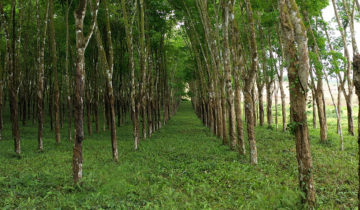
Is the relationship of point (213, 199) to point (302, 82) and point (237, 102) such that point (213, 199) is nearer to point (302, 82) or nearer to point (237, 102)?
point (302, 82)

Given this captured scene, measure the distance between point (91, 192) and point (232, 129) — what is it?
31.0 ft

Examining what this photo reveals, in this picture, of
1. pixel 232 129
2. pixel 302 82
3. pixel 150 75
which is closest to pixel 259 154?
pixel 232 129

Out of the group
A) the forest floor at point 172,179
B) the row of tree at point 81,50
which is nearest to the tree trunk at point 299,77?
the forest floor at point 172,179

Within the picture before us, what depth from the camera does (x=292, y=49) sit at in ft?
22.0

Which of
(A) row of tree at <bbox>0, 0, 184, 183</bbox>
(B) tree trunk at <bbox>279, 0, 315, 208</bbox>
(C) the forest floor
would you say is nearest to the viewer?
(B) tree trunk at <bbox>279, 0, 315, 208</bbox>

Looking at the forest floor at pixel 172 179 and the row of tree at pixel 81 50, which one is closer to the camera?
the forest floor at pixel 172 179

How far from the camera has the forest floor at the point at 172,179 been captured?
7469mm

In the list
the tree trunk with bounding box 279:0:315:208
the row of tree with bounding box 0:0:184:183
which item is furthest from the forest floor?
the row of tree with bounding box 0:0:184:183

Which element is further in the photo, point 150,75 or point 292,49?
point 150,75

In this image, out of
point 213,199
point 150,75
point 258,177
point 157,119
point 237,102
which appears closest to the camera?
point 213,199

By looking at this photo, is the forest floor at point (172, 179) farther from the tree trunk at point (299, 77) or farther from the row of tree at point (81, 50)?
the row of tree at point (81, 50)

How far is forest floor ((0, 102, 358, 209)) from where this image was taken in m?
7.47

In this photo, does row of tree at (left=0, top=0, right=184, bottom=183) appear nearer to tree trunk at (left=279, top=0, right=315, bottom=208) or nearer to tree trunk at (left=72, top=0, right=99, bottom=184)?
tree trunk at (left=72, top=0, right=99, bottom=184)

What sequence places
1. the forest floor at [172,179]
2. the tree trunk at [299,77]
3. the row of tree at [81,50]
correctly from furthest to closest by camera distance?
the row of tree at [81,50] → the forest floor at [172,179] → the tree trunk at [299,77]
